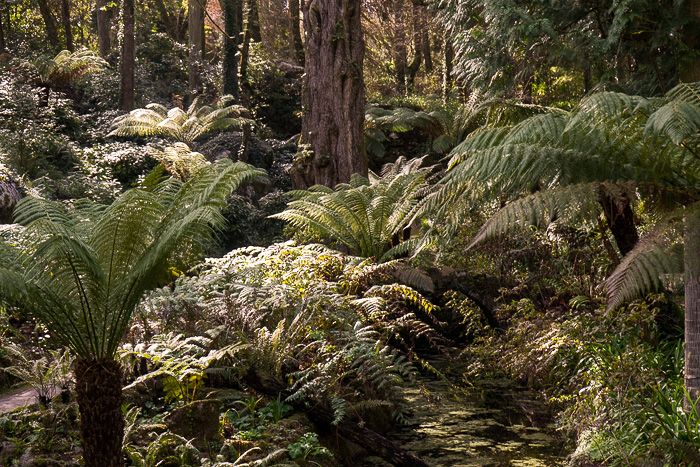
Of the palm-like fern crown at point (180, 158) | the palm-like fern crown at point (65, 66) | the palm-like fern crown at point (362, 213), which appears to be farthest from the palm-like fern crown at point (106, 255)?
the palm-like fern crown at point (65, 66)

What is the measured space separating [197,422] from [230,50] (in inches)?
478

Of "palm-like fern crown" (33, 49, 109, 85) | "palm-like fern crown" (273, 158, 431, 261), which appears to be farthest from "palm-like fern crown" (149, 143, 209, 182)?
"palm-like fern crown" (33, 49, 109, 85)

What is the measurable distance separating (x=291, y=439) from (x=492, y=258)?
386cm

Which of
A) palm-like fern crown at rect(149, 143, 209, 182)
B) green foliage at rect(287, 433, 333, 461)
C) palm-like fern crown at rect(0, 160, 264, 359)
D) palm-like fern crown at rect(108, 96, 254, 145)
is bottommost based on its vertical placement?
green foliage at rect(287, 433, 333, 461)

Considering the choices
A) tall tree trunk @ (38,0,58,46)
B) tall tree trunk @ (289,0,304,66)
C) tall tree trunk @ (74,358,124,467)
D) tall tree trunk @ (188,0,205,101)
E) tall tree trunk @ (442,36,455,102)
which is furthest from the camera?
tall tree trunk @ (442,36,455,102)

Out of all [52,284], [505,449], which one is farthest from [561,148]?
[52,284]

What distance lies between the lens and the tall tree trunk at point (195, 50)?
17.0 metres

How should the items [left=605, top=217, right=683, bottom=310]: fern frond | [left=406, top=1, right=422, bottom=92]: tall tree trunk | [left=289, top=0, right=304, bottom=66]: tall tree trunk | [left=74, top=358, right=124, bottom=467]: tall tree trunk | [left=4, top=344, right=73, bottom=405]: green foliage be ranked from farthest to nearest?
[left=406, top=1, right=422, bottom=92]: tall tree trunk, [left=289, top=0, right=304, bottom=66]: tall tree trunk, [left=4, top=344, right=73, bottom=405]: green foliage, [left=74, top=358, right=124, bottom=467]: tall tree trunk, [left=605, top=217, right=683, bottom=310]: fern frond

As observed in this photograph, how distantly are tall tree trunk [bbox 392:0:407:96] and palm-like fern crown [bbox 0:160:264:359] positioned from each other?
1583 centimetres

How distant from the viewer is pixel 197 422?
3781 millimetres

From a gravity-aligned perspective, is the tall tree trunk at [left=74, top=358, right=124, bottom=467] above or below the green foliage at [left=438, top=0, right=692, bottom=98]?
below

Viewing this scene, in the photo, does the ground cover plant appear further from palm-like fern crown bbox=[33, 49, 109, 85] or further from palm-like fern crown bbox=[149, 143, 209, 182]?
palm-like fern crown bbox=[33, 49, 109, 85]

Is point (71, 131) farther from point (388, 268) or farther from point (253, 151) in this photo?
point (388, 268)

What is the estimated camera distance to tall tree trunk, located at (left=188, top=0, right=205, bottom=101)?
55.7ft
